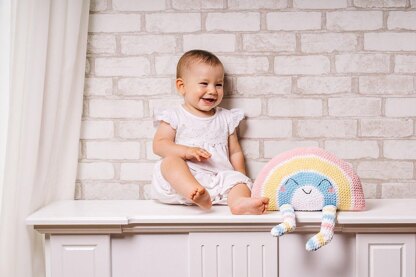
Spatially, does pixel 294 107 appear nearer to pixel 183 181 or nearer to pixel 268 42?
pixel 268 42

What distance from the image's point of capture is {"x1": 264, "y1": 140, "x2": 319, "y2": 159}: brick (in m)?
1.90

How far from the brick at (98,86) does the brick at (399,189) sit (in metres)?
1.07

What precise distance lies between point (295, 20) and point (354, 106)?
1.24ft

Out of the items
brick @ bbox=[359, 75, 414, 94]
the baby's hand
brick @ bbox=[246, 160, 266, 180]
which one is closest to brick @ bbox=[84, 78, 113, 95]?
the baby's hand

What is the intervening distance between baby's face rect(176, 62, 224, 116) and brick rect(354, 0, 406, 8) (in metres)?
0.57

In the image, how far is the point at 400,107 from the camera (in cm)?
188

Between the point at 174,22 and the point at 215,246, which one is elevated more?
the point at 174,22

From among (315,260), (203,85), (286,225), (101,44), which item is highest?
(101,44)

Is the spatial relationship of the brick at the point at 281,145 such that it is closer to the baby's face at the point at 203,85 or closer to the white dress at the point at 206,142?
the white dress at the point at 206,142

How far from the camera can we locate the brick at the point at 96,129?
191 cm

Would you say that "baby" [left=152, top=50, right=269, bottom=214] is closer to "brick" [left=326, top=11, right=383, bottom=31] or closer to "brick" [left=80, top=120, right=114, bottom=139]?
"brick" [left=80, top=120, right=114, bottom=139]

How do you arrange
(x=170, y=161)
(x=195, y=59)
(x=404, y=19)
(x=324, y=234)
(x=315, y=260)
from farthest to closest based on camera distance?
(x=404, y=19) → (x=195, y=59) → (x=170, y=161) → (x=315, y=260) → (x=324, y=234)

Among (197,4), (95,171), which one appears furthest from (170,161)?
(197,4)

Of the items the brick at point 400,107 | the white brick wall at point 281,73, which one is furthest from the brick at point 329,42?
the brick at point 400,107
